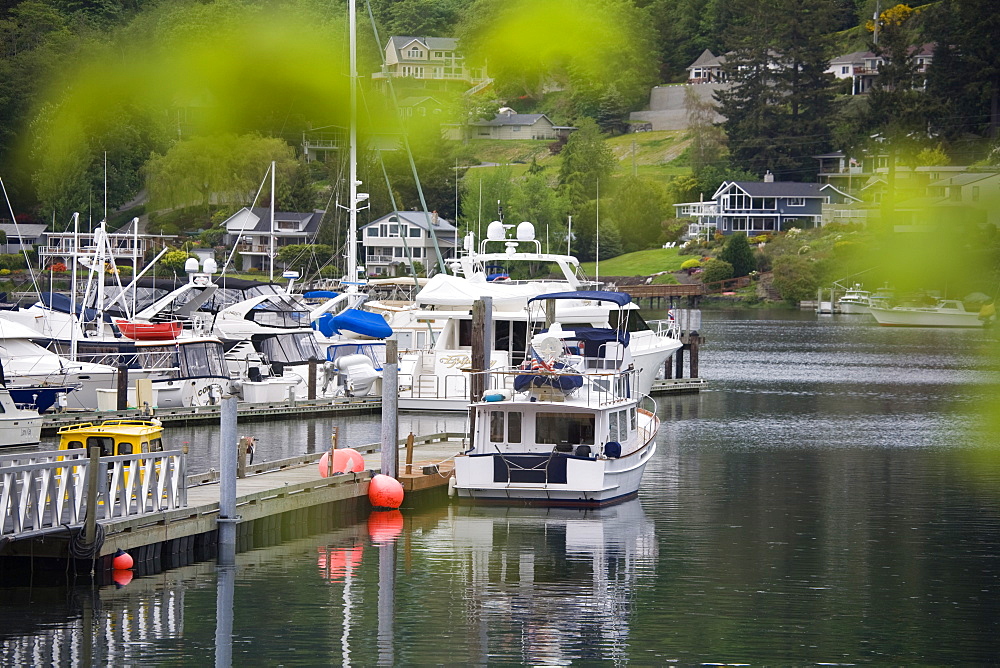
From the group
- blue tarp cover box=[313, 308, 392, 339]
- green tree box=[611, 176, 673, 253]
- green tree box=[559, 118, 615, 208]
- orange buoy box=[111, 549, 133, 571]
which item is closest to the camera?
orange buoy box=[111, 549, 133, 571]

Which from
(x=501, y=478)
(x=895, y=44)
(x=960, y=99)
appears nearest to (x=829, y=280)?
(x=960, y=99)

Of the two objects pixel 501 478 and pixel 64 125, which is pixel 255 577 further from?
pixel 64 125

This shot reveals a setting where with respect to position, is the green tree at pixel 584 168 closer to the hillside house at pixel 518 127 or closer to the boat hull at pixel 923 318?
the hillside house at pixel 518 127

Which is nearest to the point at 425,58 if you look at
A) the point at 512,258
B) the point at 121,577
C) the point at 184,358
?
the point at 512,258

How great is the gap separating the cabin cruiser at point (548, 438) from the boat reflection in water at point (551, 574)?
1.43 ft

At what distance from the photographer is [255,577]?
22.9 m

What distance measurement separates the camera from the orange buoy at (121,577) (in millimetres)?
21797

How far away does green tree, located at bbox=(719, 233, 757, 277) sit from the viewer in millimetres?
127625

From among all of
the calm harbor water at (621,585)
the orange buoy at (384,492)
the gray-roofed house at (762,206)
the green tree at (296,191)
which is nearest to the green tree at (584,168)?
the gray-roofed house at (762,206)

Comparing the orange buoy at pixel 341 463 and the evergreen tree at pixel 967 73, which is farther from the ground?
the evergreen tree at pixel 967 73

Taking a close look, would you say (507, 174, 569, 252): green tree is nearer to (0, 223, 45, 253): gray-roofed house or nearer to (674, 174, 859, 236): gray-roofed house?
(674, 174, 859, 236): gray-roofed house

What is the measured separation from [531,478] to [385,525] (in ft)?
9.77

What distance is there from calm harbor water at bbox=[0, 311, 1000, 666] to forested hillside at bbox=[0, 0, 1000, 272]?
32.4 feet

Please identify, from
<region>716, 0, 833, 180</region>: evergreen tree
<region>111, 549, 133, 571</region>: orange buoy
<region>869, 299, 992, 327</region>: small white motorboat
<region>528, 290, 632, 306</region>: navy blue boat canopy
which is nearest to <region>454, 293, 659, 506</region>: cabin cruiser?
<region>111, 549, 133, 571</region>: orange buoy
